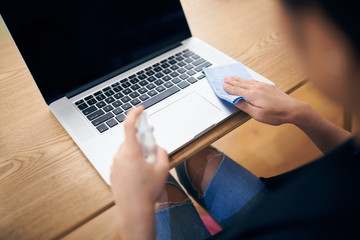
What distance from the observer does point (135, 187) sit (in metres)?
0.49

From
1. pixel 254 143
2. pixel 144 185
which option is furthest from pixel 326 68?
pixel 254 143

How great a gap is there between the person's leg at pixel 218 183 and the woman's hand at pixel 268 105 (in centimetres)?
19

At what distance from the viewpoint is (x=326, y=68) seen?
0.44 m

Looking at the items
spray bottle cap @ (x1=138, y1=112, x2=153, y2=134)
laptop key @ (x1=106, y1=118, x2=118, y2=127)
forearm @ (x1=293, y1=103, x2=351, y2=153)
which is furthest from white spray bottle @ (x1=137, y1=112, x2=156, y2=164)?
forearm @ (x1=293, y1=103, x2=351, y2=153)

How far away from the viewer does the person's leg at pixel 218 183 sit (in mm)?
734

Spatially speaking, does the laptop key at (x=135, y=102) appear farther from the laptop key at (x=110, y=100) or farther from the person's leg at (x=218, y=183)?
the person's leg at (x=218, y=183)

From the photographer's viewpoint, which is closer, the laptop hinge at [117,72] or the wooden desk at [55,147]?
the wooden desk at [55,147]

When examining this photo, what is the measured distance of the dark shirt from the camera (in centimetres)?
38

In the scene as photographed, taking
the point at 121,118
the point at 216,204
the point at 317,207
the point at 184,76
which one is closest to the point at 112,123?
the point at 121,118

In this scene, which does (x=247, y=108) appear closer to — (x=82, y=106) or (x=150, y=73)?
(x=150, y=73)

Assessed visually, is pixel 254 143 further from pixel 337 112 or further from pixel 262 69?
pixel 262 69

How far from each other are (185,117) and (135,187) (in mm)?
226

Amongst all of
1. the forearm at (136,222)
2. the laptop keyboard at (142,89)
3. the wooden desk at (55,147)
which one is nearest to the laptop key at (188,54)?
the laptop keyboard at (142,89)

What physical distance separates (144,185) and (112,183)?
0.21 ft
